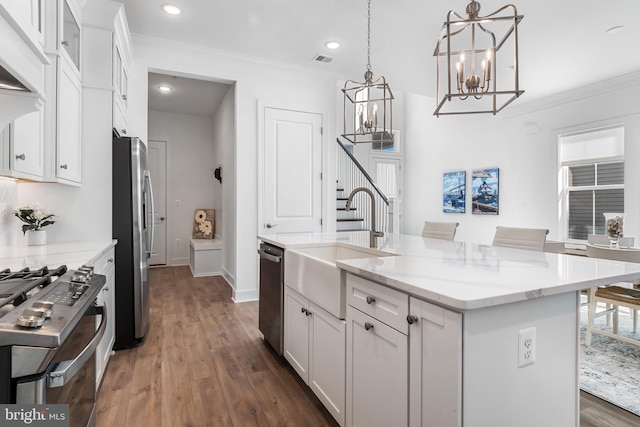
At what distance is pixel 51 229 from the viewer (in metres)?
2.64

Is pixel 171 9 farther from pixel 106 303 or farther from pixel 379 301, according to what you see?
pixel 379 301

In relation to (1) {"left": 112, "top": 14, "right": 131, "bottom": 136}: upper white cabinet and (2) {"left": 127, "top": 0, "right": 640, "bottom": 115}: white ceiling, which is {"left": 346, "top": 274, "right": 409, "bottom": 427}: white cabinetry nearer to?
(1) {"left": 112, "top": 14, "right": 131, "bottom": 136}: upper white cabinet

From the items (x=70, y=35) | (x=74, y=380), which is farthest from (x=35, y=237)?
(x=74, y=380)

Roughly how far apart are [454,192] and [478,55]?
355 cm

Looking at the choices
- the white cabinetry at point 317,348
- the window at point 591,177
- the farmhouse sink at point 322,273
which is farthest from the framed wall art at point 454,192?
the white cabinetry at point 317,348

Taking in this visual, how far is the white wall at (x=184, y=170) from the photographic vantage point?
6445mm

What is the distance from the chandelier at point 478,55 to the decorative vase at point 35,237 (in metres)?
2.72

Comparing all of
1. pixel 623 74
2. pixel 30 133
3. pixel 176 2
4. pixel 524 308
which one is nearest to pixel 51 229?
pixel 30 133

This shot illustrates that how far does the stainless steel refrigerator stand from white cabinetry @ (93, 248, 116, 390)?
92mm

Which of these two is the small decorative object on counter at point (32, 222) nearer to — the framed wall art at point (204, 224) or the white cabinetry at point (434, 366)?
the white cabinetry at point (434, 366)

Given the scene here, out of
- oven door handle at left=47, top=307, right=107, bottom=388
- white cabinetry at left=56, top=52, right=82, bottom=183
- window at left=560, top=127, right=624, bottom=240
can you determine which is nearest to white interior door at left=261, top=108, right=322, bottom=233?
white cabinetry at left=56, top=52, right=82, bottom=183

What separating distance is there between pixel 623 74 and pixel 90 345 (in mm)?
6372

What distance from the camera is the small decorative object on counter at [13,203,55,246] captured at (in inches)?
91.6

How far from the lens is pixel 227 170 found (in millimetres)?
5098
